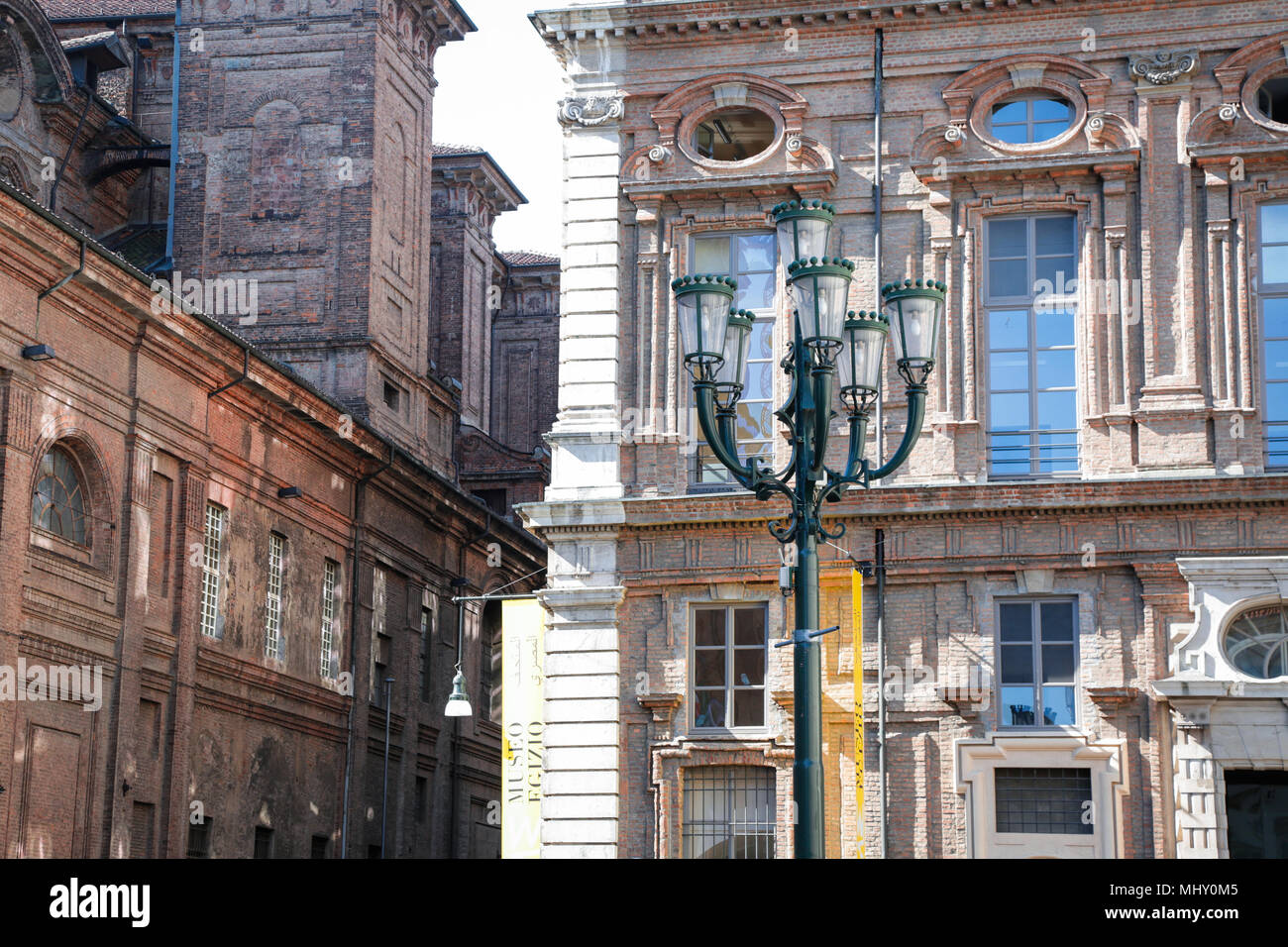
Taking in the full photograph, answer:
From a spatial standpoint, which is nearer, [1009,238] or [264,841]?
[1009,238]

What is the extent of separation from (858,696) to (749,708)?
1.75 metres

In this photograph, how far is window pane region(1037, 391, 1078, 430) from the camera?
24.6m

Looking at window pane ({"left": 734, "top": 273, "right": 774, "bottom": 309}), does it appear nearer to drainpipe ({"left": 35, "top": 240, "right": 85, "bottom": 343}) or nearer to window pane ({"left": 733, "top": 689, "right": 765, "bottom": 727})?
window pane ({"left": 733, "top": 689, "right": 765, "bottom": 727})

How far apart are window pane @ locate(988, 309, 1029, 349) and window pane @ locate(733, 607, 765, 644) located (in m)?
4.83

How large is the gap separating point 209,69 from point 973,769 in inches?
984

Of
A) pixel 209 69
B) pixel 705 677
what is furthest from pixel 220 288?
pixel 705 677

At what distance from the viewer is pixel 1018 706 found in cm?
2375

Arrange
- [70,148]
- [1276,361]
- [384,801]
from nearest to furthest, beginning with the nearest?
[1276,361]
[384,801]
[70,148]

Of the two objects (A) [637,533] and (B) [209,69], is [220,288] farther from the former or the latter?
(A) [637,533]

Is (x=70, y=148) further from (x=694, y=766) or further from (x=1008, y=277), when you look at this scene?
(x=1008, y=277)

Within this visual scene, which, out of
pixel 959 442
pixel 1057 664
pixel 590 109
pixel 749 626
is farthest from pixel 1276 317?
pixel 590 109

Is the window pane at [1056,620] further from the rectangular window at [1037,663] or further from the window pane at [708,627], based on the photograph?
the window pane at [708,627]

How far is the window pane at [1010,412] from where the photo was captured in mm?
24703

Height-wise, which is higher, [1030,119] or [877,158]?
[1030,119]
